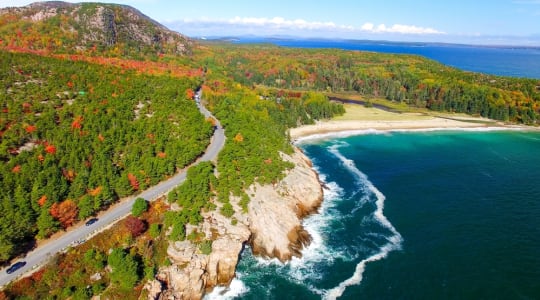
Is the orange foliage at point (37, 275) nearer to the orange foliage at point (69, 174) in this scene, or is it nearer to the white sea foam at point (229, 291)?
the orange foliage at point (69, 174)

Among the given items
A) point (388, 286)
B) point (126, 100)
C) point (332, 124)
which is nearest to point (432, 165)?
point (332, 124)

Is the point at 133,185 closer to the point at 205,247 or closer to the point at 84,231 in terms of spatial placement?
the point at 84,231

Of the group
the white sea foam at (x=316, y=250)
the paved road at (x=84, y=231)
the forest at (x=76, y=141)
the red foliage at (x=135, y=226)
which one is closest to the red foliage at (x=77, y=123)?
the forest at (x=76, y=141)

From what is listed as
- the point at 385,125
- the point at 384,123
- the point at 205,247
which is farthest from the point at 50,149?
the point at 384,123

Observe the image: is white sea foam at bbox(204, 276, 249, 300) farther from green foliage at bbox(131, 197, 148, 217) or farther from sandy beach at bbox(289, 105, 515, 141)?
sandy beach at bbox(289, 105, 515, 141)

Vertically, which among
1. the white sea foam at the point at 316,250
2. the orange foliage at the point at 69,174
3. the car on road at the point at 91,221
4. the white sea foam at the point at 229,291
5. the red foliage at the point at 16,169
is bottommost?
the white sea foam at the point at 229,291

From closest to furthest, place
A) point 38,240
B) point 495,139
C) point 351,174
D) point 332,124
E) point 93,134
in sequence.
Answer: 1. point 38,240
2. point 93,134
3. point 351,174
4. point 495,139
5. point 332,124

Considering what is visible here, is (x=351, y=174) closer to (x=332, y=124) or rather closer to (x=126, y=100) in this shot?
(x=332, y=124)
